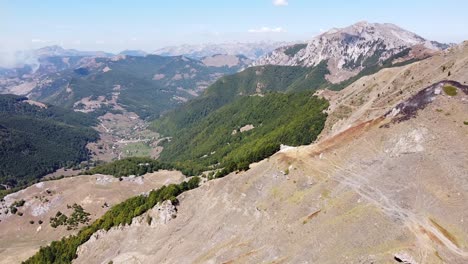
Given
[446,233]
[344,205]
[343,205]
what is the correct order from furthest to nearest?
[343,205]
[344,205]
[446,233]

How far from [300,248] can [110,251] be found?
68.9m

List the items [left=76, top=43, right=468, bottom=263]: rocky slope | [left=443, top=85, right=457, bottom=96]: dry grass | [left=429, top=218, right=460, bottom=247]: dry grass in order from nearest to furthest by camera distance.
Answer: [left=429, top=218, right=460, bottom=247]: dry grass
[left=76, top=43, right=468, bottom=263]: rocky slope
[left=443, top=85, right=457, bottom=96]: dry grass

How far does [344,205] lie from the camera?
8931 cm

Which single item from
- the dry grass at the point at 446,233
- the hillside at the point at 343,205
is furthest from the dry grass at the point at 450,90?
the dry grass at the point at 446,233

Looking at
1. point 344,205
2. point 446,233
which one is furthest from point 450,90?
point 446,233

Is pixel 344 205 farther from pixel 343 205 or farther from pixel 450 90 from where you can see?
pixel 450 90

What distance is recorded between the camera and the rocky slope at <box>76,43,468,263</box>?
76125 millimetres

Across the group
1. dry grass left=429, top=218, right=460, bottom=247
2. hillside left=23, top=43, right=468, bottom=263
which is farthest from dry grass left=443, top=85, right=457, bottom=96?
dry grass left=429, top=218, right=460, bottom=247

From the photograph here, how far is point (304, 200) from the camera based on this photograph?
97625 mm

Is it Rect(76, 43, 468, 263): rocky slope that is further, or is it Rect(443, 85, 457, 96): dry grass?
Rect(443, 85, 457, 96): dry grass

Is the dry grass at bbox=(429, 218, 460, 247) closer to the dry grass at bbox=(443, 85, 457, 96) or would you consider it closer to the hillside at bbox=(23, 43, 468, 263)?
the hillside at bbox=(23, 43, 468, 263)

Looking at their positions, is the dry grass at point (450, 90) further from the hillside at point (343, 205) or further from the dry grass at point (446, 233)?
the dry grass at point (446, 233)

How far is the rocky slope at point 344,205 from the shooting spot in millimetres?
76125

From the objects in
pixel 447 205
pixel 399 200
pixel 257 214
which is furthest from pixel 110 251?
pixel 447 205
